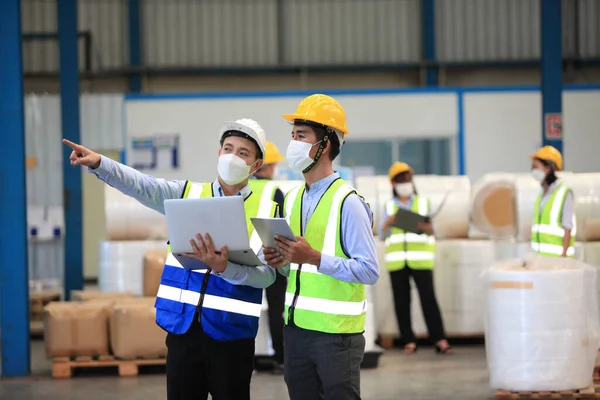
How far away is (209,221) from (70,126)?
7.76m

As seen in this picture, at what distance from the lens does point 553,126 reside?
11.6m

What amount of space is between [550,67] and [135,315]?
6.21 metres

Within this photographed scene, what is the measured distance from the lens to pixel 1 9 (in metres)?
8.62

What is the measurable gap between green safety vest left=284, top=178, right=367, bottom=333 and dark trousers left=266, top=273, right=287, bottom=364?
408cm

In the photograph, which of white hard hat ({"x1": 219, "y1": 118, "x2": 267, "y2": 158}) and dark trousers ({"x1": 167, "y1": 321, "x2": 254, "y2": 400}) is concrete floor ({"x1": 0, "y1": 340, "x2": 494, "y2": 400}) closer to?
dark trousers ({"x1": 167, "y1": 321, "x2": 254, "y2": 400})

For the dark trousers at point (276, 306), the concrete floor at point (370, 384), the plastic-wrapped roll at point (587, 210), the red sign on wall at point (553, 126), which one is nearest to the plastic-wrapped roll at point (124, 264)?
the concrete floor at point (370, 384)

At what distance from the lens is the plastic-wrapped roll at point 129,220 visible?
10.1 meters

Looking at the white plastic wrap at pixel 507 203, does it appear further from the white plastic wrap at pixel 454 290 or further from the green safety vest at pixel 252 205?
the green safety vest at pixel 252 205

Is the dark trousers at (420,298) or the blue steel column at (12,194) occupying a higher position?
the blue steel column at (12,194)

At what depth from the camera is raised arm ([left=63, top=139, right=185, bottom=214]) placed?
364 centimetres

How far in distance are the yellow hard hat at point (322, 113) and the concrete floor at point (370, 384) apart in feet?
12.7

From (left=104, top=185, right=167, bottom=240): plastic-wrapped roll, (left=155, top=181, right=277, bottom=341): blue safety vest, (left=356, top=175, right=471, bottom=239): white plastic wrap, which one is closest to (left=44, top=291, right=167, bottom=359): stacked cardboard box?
(left=104, top=185, right=167, bottom=240): plastic-wrapped roll

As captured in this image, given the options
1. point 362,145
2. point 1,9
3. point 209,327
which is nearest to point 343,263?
point 209,327

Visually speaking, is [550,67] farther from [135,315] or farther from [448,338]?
[135,315]
